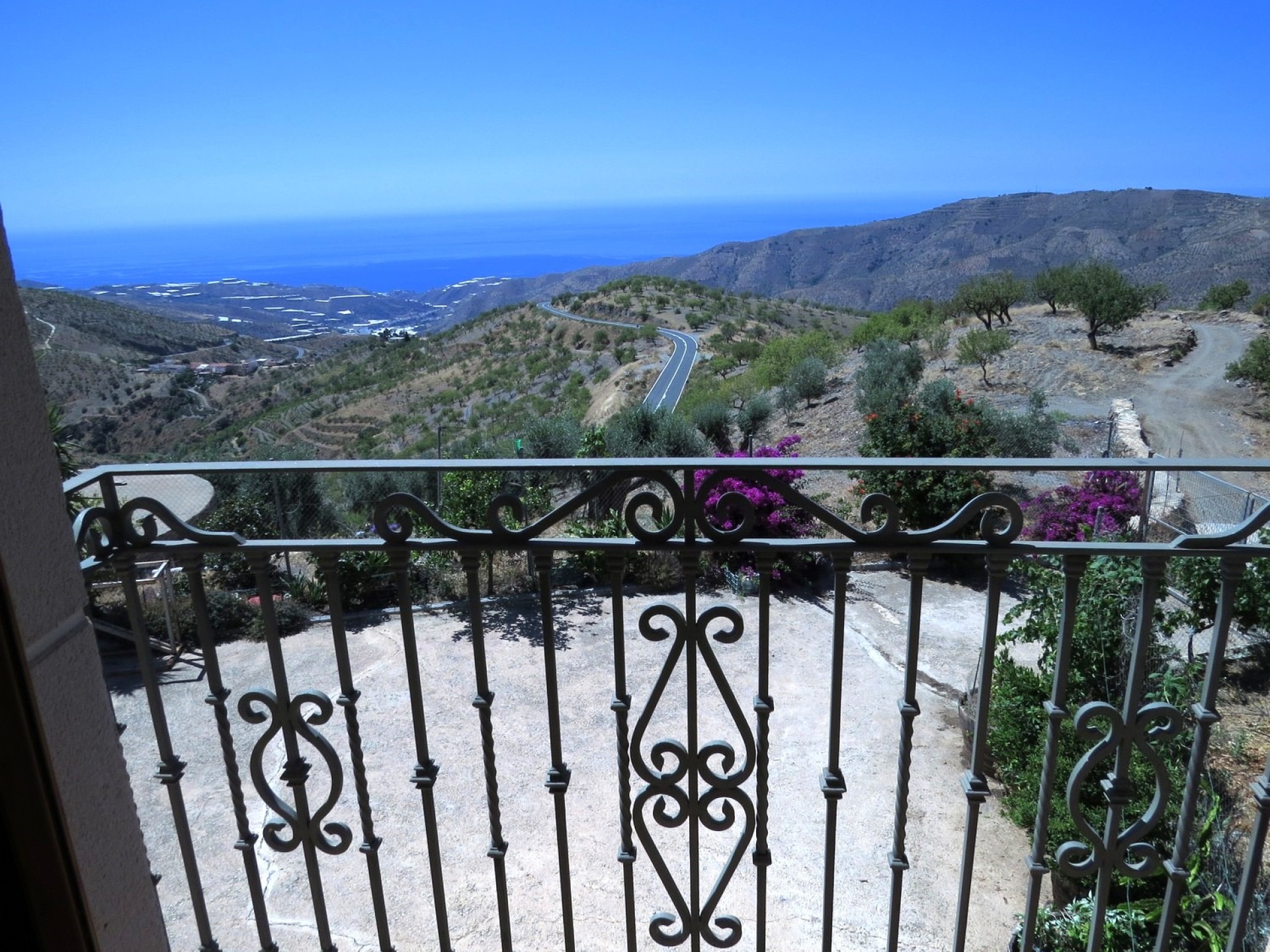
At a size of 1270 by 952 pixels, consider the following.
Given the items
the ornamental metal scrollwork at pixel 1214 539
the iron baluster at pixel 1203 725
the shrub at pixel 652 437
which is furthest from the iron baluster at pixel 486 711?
the shrub at pixel 652 437

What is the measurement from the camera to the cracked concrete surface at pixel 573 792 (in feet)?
12.9

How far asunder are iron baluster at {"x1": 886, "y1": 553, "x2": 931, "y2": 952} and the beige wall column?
1436mm

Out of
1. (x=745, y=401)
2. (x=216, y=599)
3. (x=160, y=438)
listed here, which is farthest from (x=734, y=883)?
(x=160, y=438)

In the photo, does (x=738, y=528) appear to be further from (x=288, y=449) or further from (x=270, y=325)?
(x=270, y=325)

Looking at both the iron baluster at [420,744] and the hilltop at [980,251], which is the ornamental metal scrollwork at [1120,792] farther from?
the hilltop at [980,251]

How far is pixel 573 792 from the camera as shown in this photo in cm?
481

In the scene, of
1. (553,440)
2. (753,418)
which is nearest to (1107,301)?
(753,418)

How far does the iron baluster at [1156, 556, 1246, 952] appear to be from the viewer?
1.69 m

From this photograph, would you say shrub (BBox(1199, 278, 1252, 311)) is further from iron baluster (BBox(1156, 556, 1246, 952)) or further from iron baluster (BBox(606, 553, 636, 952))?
iron baluster (BBox(606, 553, 636, 952))

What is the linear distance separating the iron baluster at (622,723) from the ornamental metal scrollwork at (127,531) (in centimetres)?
77

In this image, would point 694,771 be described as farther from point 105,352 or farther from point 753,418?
point 105,352

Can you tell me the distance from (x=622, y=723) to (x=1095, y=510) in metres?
7.49

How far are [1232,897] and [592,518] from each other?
6585mm

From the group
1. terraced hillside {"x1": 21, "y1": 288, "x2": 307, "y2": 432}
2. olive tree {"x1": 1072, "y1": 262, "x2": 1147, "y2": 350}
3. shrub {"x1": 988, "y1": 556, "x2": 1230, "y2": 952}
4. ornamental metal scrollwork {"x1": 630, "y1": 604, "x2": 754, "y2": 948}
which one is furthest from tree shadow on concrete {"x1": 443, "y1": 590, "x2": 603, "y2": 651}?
terraced hillside {"x1": 21, "y1": 288, "x2": 307, "y2": 432}
